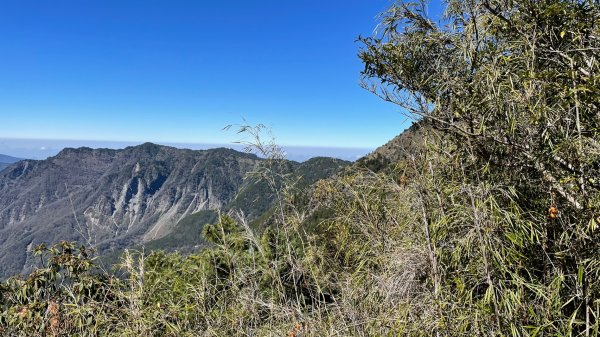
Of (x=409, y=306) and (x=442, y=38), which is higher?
(x=442, y=38)

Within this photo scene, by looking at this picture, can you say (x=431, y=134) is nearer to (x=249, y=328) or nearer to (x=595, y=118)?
(x=595, y=118)

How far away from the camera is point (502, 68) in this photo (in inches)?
137

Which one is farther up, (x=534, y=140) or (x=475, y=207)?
(x=534, y=140)

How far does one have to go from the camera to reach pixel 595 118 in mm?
3076

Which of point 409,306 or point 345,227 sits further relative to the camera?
point 345,227

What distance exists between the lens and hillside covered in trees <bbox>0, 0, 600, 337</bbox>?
2.92 meters

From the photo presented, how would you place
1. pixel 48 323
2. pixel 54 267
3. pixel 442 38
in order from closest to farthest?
1. pixel 442 38
2. pixel 48 323
3. pixel 54 267

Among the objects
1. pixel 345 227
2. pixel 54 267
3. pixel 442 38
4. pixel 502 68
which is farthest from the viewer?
pixel 54 267

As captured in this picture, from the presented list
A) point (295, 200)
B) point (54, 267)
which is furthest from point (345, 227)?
point (54, 267)

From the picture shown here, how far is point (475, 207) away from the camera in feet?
10.3

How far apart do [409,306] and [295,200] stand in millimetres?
1748

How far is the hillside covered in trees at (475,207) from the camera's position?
292cm

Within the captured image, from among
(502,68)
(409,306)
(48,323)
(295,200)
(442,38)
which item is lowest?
(48,323)

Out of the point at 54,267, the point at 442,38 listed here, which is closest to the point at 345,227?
the point at 442,38
